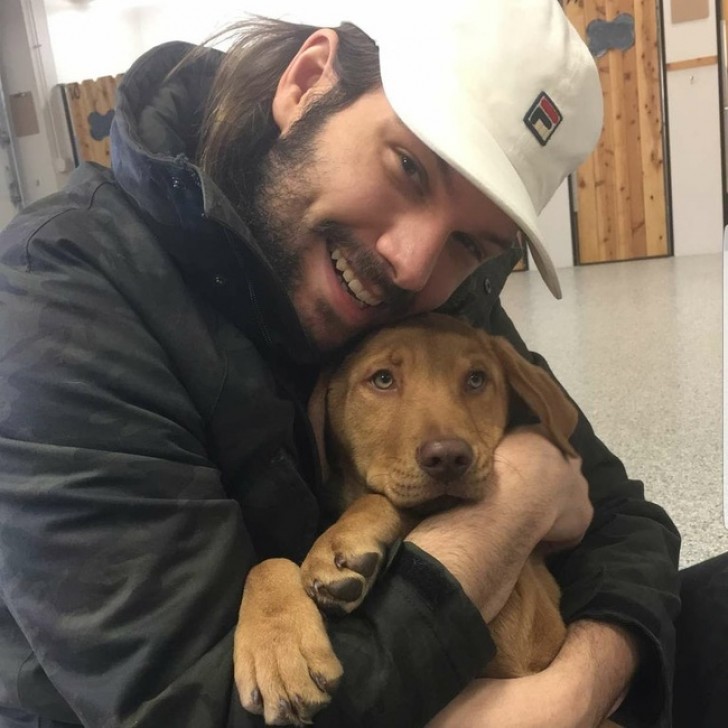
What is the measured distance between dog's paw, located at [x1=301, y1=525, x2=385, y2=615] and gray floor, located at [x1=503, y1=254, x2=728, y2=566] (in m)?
1.33

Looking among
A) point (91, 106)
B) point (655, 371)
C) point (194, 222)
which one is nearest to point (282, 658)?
point (194, 222)

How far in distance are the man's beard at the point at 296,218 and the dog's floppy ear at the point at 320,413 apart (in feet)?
0.67

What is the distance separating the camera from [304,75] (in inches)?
64.2

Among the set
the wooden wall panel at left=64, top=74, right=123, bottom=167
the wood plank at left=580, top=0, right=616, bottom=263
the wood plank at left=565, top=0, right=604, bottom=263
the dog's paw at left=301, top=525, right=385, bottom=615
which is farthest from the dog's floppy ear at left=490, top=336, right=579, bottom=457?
the wooden wall panel at left=64, top=74, right=123, bottom=167

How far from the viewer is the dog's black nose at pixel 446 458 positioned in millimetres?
1381

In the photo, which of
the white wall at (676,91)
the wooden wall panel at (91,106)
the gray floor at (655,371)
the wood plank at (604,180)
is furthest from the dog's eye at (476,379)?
the wooden wall panel at (91,106)

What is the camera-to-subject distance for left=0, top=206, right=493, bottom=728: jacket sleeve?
0.98 m

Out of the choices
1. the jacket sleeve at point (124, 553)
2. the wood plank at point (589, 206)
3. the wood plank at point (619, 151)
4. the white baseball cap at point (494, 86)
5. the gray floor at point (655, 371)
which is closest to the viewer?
the jacket sleeve at point (124, 553)

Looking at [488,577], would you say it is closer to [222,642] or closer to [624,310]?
[222,642]

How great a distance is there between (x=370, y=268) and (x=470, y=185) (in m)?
0.23

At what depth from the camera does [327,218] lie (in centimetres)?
147

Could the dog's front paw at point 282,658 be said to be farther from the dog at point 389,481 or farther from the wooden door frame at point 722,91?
the wooden door frame at point 722,91

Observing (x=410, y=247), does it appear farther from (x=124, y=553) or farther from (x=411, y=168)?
(x=124, y=553)

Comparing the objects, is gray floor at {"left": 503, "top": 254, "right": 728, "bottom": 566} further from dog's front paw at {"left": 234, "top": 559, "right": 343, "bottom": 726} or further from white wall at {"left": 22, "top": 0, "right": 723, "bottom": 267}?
white wall at {"left": 22, "top": 0, "right": 723, "bottom": 267}
